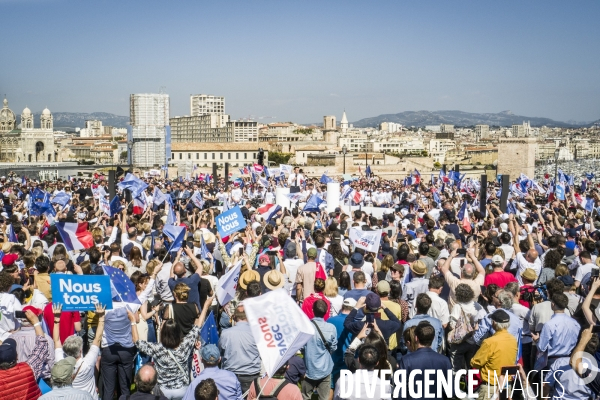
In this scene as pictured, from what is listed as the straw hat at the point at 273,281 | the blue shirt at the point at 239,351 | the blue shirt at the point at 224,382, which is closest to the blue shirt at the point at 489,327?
the straw hat at the point at 273,281

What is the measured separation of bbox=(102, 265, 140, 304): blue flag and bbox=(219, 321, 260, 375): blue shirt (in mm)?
1273

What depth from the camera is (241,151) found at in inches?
4090

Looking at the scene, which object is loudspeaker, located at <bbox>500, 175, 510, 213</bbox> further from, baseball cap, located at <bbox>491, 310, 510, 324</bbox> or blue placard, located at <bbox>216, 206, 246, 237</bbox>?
baseball cap, located at <bbox>491, 310, 510, 324</bbox>

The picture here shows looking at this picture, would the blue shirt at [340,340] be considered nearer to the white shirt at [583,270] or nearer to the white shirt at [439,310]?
the white shirt at [439,310]

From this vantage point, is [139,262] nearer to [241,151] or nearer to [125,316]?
[125,316]

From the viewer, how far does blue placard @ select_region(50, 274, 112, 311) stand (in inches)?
234

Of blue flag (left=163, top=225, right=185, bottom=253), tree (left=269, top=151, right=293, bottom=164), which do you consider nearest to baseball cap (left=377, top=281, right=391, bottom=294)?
blue flag (left=163, top=225, right=185, bottom=253)

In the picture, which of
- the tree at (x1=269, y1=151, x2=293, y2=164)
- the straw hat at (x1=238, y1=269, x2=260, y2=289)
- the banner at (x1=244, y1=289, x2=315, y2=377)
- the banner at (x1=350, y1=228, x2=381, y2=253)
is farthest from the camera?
the tree at (x1=269, y1=151, x2=293, y2=164)

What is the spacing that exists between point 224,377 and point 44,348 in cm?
201

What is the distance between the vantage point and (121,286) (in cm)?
663

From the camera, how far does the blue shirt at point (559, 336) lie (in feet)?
19.5

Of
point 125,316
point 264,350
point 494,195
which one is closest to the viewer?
point 264,350

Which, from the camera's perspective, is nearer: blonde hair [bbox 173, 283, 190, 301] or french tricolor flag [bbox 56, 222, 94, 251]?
blonde hair [bbox 173, 283, 190, 301]

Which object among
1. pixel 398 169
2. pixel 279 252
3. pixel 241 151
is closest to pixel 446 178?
pixel 279 252
